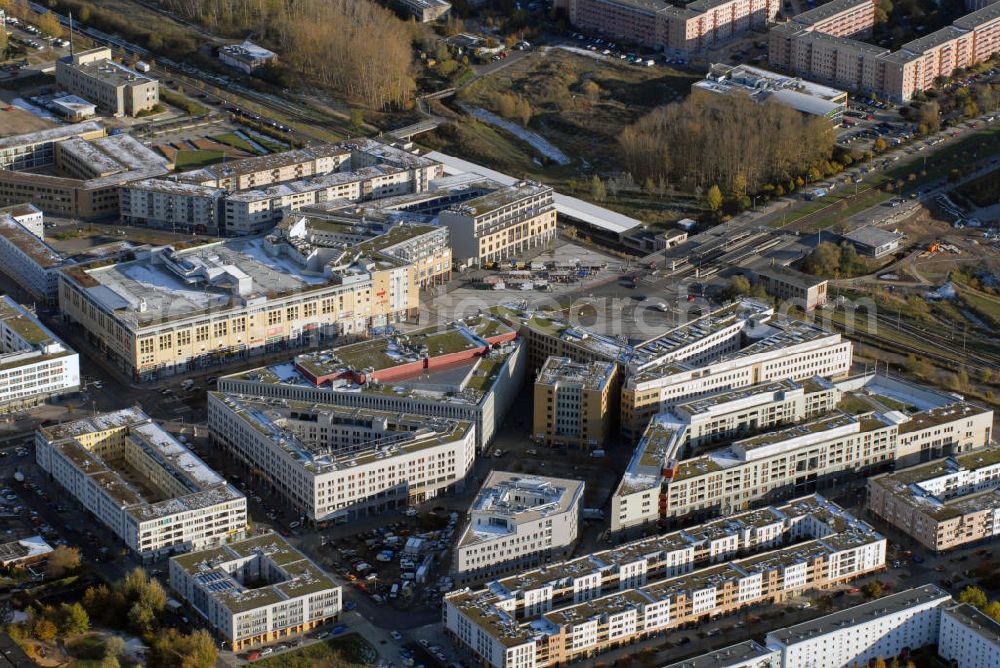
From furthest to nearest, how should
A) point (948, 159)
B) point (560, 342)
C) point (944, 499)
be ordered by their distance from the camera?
point (948, 159) → point (560, 342) → point (944, 499)

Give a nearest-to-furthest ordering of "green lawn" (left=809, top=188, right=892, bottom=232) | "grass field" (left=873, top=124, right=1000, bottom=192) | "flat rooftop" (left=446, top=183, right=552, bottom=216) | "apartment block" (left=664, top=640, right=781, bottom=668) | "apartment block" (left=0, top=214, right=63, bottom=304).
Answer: "apartment block" (left=664, top=640, right=781, bottom=668)
"apartment block" (left=0, top=214, right=63, bottom=304)
"flat rooftop" (left=446, top=183, right=552, bottom=216)
"green lawn" (left=809, top=188, right=892, bottom=232)
"grass field" (left=873, top=124, right=1000, bottom=192)

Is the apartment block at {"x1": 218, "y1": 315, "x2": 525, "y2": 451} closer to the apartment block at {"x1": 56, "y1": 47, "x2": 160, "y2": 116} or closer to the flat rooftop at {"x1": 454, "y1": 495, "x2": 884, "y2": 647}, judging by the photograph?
the flat rooftop at {"x1": 454, "y1": 495, "x2": 884, "y2": 647}

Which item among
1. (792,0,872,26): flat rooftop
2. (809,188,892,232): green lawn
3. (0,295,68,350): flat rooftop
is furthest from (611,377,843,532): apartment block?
(792,0,872,26): flat rooftop

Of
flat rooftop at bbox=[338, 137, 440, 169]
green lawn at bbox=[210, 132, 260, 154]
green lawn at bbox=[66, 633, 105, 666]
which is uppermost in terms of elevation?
flat rooftop at bbox=[338, 137, 440, 169]

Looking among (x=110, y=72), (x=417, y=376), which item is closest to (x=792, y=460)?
(x=417, y=376)

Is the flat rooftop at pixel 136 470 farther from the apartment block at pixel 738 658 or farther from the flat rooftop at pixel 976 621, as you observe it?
the flat rooftop at pixel 976 621

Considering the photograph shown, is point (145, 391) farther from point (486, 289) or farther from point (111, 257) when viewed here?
point (486, 289)

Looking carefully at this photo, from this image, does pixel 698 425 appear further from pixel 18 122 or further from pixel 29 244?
pixel 18 122
